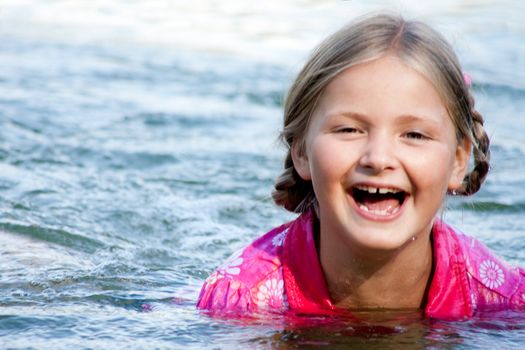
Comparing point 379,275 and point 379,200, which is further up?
point 379,200

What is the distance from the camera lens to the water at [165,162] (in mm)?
3853

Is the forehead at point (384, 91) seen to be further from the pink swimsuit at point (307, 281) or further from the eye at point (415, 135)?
the pink swimsuit at point (307, 281)

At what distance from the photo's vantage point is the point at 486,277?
4020 millimetres

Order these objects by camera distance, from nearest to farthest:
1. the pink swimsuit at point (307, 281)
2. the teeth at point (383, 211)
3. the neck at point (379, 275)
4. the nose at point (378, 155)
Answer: the nose at point (378, 155) < the teeth at point (383, 211) < the neck at point (379, 275) < the pink swimsuit at point (307, 281)

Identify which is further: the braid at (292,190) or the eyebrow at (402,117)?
the braid at (292,190)

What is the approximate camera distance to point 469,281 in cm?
400

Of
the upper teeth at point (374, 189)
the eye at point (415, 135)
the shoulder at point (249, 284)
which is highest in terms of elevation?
the eye at point (415, 135)

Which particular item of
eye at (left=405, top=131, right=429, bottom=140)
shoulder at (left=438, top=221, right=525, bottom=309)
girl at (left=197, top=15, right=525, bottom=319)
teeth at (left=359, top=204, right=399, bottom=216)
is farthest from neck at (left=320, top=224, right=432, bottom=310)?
eye at (left=405, top=131, right=429, bottom=140)

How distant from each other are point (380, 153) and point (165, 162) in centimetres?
394

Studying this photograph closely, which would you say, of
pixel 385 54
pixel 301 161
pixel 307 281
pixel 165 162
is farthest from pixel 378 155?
pixel 165 162

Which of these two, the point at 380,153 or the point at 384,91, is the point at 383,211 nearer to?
the point at 380,153

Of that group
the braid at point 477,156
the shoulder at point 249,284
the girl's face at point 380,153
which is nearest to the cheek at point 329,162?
the girl's face at point 380,153

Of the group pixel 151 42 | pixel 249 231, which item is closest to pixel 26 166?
pixel 249 231

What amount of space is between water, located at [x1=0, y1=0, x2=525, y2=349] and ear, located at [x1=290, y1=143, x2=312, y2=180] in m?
0.51
